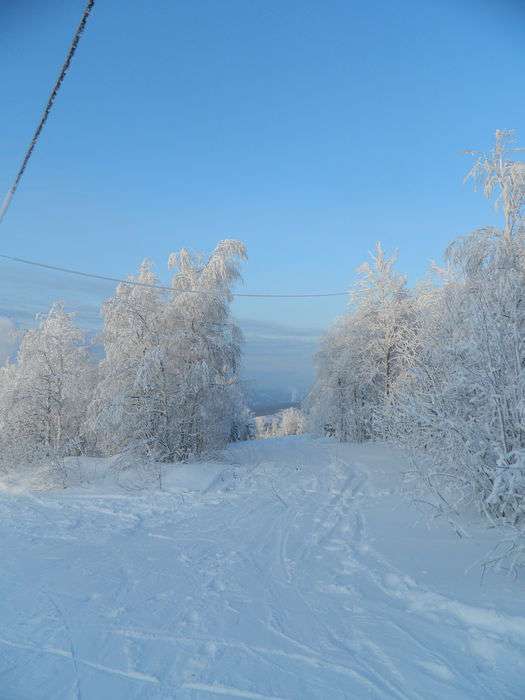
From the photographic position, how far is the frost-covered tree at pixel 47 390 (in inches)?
662

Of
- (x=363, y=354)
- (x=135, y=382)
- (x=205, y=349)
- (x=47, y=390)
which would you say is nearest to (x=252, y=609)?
(x=135, y=382)

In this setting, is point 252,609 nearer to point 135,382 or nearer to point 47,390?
point 135,382

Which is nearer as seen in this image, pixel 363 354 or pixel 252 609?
pixel 252 609

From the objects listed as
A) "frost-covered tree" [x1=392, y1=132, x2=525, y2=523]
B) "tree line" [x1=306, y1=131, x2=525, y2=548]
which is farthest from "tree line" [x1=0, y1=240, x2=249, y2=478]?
"frost-covered tree" [x1=392, y1=132, x2=525, y2=523]

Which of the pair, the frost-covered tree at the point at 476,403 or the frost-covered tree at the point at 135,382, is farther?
the frost-covered tree at the point at 135,382

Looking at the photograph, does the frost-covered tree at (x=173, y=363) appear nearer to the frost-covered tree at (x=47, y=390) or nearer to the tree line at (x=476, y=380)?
the frost-covered tree at (x=47, y=390)

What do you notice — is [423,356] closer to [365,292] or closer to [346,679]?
[346,679]

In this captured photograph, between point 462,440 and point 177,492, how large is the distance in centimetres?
804

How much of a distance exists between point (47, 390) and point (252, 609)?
14774mm

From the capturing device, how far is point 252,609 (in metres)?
4.96

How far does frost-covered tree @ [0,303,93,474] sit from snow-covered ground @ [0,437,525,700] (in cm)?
829

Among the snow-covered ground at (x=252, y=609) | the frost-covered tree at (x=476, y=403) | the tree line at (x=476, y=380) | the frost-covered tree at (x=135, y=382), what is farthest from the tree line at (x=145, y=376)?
the frost-covered tree at (x=476, y=403)

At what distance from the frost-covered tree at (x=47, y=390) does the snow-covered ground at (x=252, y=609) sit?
8286 millimetres

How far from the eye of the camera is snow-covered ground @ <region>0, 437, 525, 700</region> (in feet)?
11.9
